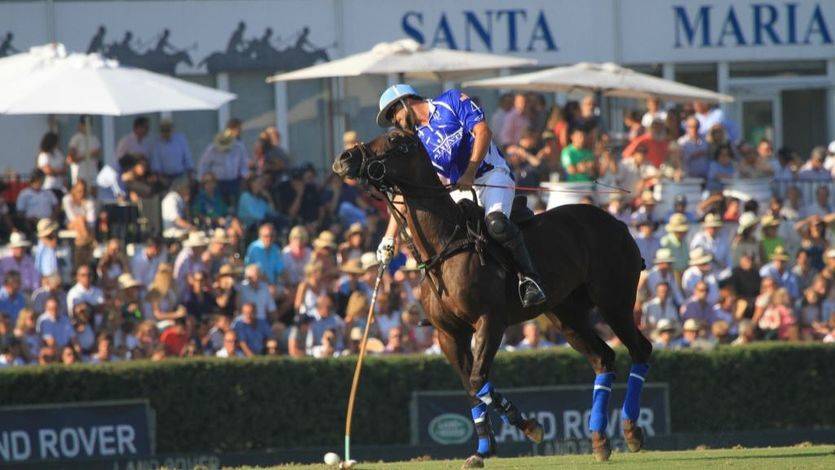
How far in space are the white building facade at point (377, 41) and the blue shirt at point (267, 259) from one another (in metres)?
4.43

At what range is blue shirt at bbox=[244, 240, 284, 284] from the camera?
16.8 m

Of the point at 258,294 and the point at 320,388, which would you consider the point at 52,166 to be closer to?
the point at 258,294

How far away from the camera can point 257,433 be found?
14758mm

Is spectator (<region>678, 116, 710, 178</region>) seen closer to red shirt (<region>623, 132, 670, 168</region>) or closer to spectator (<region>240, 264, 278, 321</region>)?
red shirt (<region>623, 132, 670, 168</region>)

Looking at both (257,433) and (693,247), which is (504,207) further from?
(693,247)

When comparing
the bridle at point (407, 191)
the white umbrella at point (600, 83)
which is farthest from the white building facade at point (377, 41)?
the bridle at point (407, 191)

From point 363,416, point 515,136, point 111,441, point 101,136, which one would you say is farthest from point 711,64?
point 111,441

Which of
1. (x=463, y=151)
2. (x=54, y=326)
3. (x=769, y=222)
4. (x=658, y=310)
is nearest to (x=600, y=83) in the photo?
(x=769, y=222)

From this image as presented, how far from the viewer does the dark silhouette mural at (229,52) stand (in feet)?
67.7

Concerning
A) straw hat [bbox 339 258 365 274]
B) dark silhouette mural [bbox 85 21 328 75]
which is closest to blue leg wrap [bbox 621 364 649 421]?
straw hat [bbox 339 258 365 274]

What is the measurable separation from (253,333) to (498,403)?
6224 millimetres

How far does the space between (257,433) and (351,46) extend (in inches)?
311

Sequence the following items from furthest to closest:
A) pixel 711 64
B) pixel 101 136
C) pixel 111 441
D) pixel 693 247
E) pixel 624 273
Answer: pixel 711 64
pixel 101 136
pixel 693 247
pixel 111 441
pixel 624 273

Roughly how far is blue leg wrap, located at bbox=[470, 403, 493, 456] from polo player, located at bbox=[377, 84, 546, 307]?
68 cm
